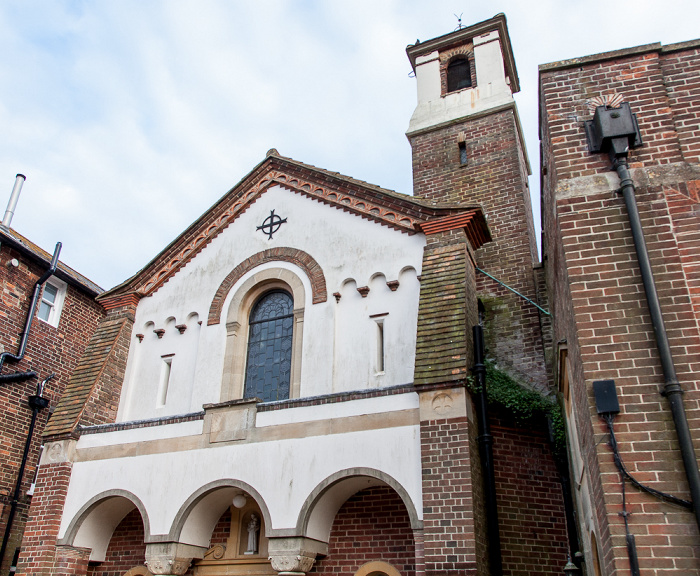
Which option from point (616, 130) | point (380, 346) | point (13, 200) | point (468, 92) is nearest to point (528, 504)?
point (380, 346)

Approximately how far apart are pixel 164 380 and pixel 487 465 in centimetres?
722

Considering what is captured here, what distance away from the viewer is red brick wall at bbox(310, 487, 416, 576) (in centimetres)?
1028

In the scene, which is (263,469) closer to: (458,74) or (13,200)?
(13,200)

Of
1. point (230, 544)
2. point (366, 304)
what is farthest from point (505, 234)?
point (230, 544)

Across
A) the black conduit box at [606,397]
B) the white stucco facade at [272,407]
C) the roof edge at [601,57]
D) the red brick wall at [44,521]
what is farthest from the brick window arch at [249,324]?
the black conduit box at [606,397]

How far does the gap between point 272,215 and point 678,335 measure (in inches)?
385

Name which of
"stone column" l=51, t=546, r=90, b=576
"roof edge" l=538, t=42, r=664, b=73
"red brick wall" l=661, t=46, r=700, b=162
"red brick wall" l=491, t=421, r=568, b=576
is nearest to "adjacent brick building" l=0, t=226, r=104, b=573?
"stone column" l=51, t=546, r=90, b=576

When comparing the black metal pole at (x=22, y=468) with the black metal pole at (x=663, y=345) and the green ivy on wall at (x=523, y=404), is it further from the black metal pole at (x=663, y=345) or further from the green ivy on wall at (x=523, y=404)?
the black metal pole at (x=663, y=345)

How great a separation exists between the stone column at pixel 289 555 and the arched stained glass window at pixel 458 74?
12753 millimetres

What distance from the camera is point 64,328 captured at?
53.3 feet

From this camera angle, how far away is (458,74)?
18234 millimetres

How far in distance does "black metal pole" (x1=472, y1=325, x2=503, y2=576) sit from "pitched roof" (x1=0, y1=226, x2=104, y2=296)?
1098 cm

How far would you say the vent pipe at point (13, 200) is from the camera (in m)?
16.2

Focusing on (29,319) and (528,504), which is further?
(29,319)
